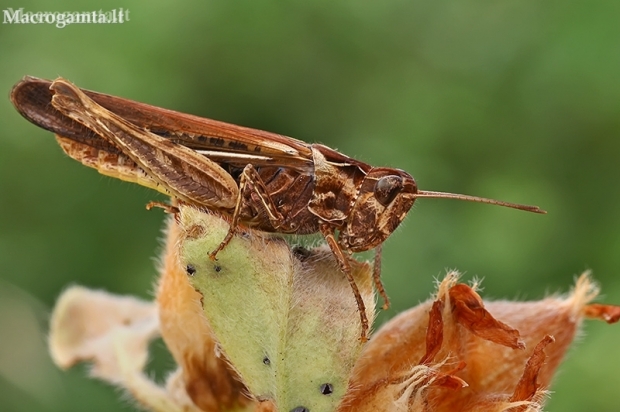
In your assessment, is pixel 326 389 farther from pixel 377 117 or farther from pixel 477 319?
pixel 377 117

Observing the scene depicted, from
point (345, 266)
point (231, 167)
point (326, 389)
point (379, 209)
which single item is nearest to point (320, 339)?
point (326, 389)

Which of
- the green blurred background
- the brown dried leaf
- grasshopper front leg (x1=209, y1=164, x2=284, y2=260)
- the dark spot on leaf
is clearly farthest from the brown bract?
the green blurred background

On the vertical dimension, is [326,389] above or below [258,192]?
below

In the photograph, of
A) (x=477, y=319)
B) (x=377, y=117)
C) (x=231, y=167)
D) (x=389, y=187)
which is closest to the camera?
(x=477, y=319)

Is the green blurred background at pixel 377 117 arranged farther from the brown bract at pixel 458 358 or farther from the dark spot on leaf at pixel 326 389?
the dark spot on leaf at pixel 326 389

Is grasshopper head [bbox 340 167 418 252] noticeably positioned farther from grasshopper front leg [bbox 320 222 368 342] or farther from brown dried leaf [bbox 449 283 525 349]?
brown dried leaf [bbox 449 283 525 349]

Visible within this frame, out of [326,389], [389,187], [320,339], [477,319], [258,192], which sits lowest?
[326,389]

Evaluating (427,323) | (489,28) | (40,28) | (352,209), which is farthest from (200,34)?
(427,323)

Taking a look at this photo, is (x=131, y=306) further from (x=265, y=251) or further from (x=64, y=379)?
(x=64, y=379)
